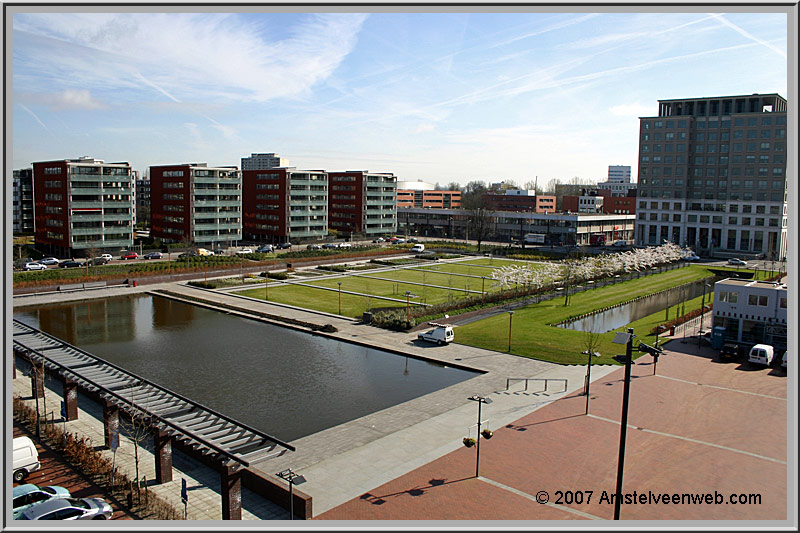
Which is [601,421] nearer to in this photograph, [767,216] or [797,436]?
[797,436]

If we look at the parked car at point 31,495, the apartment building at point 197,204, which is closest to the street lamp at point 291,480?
the parked car at point 31,495

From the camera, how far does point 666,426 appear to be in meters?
21.9

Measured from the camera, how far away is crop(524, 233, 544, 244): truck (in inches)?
3784

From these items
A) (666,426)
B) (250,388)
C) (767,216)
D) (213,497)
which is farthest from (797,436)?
Answer: (767,216)

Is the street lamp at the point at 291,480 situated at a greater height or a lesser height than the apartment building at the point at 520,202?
lesser

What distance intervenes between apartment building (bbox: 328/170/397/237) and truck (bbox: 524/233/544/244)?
23.0 meters

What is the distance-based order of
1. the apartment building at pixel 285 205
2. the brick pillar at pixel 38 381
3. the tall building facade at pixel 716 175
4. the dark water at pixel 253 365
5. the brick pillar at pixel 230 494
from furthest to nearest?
the apartment building at pixel 285 205 → the tall building facade at pixel 716 175 → the dark water at pixel 253 365 → the brick pillar at pixel 38 381 → the brick pillar at pixel 230 494

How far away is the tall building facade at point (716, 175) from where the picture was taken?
3258 inches

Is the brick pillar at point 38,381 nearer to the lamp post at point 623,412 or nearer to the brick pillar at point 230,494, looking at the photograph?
the brick pillar at point 230,494

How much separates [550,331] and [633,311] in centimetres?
1351

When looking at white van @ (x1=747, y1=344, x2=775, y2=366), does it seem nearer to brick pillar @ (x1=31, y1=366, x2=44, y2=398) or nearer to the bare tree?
brick pillar @ (x1=31, y1=366, x2=44, y2=398)

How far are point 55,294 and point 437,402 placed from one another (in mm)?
37599

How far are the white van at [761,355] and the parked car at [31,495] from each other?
30.2m

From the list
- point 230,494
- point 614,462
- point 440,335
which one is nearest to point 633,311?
point 440,335
